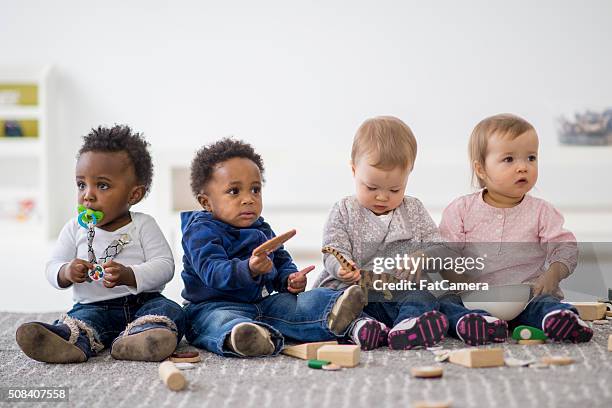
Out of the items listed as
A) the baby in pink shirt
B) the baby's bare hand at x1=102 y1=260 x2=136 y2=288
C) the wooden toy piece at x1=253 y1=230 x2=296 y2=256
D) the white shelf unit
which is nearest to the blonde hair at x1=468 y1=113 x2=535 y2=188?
the baby in pink shirt

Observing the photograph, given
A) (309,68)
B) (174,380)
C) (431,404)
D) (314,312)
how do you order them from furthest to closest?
A: (309,68), (314,312), (174,380), (431,404)

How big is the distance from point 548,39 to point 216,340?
9.27 feet

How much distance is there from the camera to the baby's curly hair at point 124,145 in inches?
57.2

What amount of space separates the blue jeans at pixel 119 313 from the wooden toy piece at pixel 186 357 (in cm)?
8

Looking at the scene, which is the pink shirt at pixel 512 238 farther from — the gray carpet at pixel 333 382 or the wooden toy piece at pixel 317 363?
the wooden toy piece at pixel 317 363

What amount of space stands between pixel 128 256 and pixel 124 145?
0.21m

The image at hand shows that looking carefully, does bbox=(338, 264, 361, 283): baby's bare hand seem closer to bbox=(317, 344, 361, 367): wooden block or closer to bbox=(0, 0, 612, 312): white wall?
bbox=(317, 344, 361, 367): wooden block

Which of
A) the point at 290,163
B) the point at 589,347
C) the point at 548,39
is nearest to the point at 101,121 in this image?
the point at 290,163

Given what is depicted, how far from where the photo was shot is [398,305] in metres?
1.43

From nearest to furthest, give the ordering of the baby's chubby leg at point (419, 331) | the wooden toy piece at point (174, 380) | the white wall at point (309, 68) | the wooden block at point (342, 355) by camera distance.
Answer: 1. the wooden toy piece at point (174, 380)
2. the wooden block at point (342, 355)
3. the baby's chubby leg at point (419, 331)
4. the white wall at point (309, 68)

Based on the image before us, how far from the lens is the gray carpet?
0.94 m

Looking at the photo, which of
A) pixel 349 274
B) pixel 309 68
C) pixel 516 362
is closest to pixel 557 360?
pixel 516 362

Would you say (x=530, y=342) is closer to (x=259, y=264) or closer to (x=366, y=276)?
(x=366, y=276)

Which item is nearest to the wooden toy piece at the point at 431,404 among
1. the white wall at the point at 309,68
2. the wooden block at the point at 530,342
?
the wooden block at the point at 530,342
